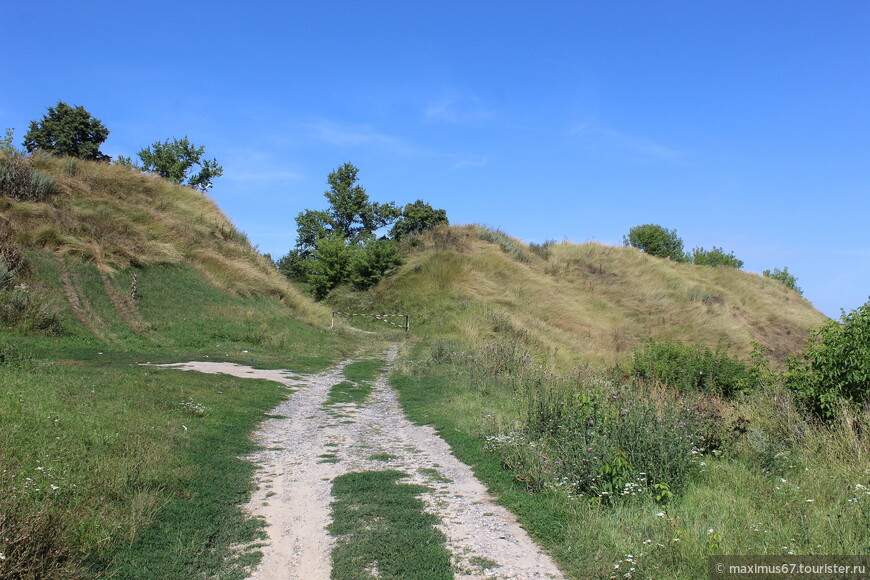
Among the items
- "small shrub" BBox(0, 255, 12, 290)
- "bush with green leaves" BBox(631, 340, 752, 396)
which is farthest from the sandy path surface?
"small shrub" BBox(0, 255, 12, 290)

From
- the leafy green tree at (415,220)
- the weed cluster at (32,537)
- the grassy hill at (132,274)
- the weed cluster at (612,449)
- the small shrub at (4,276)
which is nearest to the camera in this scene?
the weed cluster at (32,537)

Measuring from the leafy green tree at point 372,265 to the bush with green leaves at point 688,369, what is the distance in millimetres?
30296

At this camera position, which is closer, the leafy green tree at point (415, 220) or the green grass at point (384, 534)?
the green grass at point (384, 534)

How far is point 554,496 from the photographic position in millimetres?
5852

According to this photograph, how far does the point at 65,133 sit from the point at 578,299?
46204 mm

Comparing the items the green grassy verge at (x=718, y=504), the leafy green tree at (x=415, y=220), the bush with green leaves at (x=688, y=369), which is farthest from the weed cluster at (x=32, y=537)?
the leafy green tree at (x=415, y=220)

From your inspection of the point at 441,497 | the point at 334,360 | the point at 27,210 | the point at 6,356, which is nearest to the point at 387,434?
the point at 441,497

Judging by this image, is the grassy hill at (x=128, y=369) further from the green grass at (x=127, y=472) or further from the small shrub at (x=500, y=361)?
the small shrub at (x=500, y=361)

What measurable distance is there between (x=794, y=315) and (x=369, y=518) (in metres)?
50.8

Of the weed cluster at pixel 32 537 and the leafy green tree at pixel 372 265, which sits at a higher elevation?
the leafy green tree at pixel 372 265

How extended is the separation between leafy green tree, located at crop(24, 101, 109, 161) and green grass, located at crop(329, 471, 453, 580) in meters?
52.0

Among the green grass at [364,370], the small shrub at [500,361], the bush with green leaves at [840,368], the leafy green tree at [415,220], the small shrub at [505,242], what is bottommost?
the green grass at [364,370]

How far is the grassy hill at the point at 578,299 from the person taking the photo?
31906mm

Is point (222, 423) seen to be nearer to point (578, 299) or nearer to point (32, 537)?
point (32, 537)
